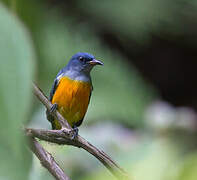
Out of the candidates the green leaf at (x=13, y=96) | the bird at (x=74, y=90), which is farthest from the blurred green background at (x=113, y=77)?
the bird at (x=74, y=90)

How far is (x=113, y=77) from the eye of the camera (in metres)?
3.63

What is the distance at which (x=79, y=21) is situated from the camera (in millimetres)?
4152

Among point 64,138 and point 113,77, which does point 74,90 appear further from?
point 64,138

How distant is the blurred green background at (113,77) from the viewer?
27 cm

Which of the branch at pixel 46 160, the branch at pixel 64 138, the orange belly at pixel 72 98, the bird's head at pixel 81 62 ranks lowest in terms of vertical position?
the branch at pixel 46 160

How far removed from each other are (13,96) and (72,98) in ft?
6.95

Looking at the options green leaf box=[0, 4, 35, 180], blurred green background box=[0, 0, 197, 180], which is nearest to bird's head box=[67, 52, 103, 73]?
blurred green background box=[0, 0, 197, 180]

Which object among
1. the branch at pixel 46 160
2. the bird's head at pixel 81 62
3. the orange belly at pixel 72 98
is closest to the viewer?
the branch at pixel 46 160

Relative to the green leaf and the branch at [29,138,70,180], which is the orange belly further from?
the green leaf

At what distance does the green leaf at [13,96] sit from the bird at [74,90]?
202 cm

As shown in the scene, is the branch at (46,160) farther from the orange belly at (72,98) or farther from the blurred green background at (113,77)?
the orange belly at (72,98)

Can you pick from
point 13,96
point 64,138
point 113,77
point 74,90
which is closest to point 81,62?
point 74,90

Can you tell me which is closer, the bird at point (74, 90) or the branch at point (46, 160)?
the branch at point (46, 160)

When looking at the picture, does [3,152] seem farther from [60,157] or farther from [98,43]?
[98,43]
